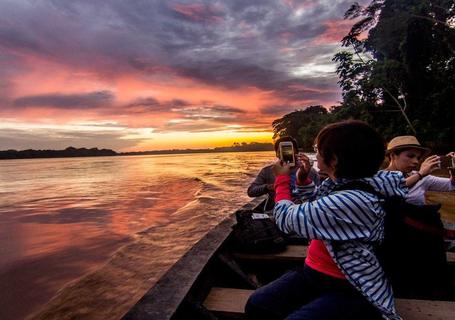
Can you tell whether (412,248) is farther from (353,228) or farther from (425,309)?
(353,228)

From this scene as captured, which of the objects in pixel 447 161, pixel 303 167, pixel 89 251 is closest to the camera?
pixel 303 167

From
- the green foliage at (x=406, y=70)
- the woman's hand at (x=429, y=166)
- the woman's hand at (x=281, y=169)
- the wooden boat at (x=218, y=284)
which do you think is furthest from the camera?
the green foliage at (x=406, y=70)

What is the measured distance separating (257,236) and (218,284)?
0.72m

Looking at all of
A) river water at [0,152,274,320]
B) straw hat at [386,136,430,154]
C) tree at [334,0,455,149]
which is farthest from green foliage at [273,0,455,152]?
straw hat at [386,136,430,154]

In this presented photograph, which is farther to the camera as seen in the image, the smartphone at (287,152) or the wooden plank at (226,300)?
the wooden plank at (226,300)

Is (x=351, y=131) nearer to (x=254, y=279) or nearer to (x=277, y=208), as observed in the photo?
(x=277, y=208)

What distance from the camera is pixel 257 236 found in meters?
3.87

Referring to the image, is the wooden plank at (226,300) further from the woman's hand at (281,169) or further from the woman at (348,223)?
the woman's hand at (281,169)

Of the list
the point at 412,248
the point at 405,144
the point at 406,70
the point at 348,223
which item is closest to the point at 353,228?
the point at 348,223

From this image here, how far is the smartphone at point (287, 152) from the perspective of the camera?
225cm

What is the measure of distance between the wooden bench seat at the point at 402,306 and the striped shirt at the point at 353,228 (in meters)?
0.87

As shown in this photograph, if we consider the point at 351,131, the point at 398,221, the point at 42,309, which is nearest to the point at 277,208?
the point at 351,131

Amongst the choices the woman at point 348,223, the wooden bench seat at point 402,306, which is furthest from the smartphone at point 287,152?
the wooden bench seat at point 402,306

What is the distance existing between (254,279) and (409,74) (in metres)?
27.9
